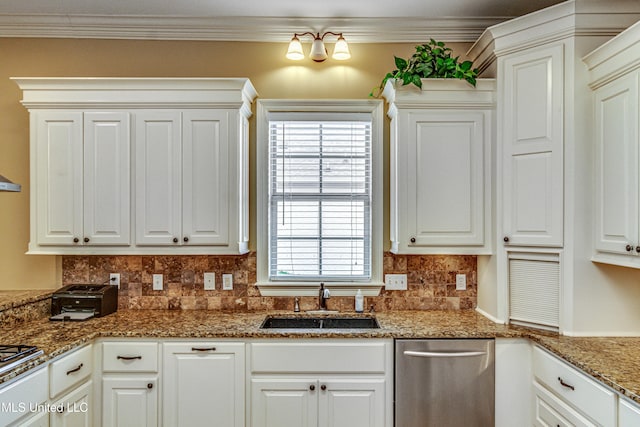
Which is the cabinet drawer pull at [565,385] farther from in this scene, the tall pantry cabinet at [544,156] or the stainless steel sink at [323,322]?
the stainless steel sink at [323,322]

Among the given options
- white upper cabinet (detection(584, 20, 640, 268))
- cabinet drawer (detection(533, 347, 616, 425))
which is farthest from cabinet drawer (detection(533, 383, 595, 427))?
white upper cabinet (detection(584, 20, 640, 268))

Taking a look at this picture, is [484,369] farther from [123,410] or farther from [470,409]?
[123,410]

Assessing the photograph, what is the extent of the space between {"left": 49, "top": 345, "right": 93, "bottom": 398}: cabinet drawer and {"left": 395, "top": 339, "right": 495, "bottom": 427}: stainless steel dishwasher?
1712 mm

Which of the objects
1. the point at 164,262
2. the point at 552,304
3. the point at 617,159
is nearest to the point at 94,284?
the point at 164,262

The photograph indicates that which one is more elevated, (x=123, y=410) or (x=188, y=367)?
(x=188, y=367)

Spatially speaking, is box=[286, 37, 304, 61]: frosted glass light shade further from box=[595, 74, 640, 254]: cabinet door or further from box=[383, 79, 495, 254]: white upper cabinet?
box=[595, 74, 640, 254]: cabinet door

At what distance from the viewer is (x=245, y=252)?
278 centimetres

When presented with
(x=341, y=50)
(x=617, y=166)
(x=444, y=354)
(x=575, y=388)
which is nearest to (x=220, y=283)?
(x=444, y=354)

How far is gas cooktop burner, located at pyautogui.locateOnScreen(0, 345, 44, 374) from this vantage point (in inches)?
66.6

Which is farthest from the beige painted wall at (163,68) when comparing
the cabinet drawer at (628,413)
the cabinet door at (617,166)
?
the cabinet drawer at (628,413)

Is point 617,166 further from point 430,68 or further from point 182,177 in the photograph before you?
point 182,177

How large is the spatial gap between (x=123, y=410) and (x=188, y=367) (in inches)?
17.2

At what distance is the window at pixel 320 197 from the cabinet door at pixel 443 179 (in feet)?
1.15

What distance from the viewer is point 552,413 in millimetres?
2033
